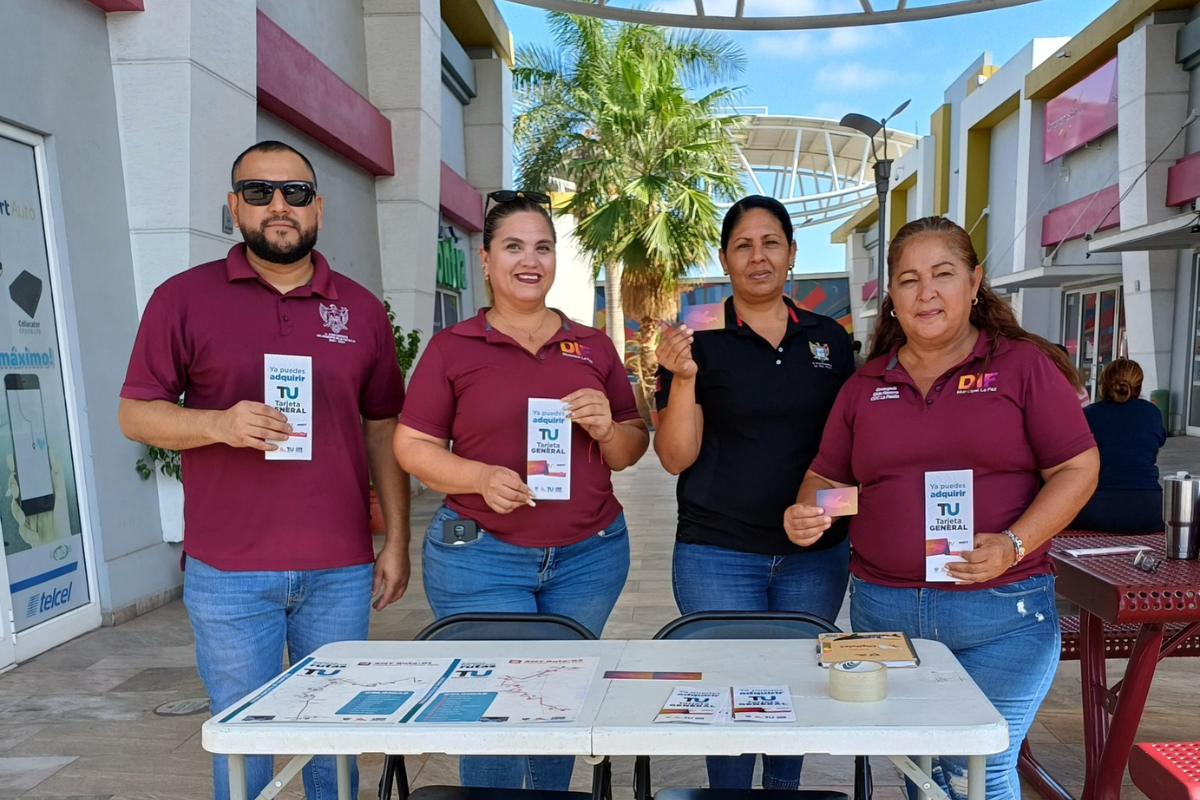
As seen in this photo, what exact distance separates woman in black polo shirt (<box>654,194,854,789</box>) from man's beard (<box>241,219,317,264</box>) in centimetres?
95

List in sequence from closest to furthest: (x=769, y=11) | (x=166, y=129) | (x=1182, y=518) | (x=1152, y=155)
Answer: (x=1182, y=518) → (x=166, y=129) → (x=769, y=11) → (x=1152, y=155)

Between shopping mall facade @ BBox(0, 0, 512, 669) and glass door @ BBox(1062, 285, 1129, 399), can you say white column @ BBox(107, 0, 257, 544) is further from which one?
glass door @ BBox(1062, 285, 1129, 399)

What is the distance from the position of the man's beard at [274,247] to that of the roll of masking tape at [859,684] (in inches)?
60.6

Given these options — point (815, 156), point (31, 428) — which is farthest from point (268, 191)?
point (815, 156)

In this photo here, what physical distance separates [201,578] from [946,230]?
195 centimetres

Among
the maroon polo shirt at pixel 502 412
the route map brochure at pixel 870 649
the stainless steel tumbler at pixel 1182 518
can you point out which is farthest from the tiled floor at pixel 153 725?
the route map brochure at pixel 870 649

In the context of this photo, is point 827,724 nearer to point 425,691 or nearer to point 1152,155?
point 425,691

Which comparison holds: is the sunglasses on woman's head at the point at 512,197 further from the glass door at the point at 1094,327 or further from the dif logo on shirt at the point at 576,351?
the glass door at the point at 1094,327

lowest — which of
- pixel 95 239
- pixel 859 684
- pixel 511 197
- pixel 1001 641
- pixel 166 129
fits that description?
pixel 1001 641

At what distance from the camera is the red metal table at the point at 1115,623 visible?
2.29 meters

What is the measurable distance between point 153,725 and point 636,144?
12703 millimetres

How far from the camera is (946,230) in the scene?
2.12 meters

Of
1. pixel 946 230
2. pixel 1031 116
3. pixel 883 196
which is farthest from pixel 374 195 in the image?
pixel 1031 116

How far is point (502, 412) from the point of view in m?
2.26
